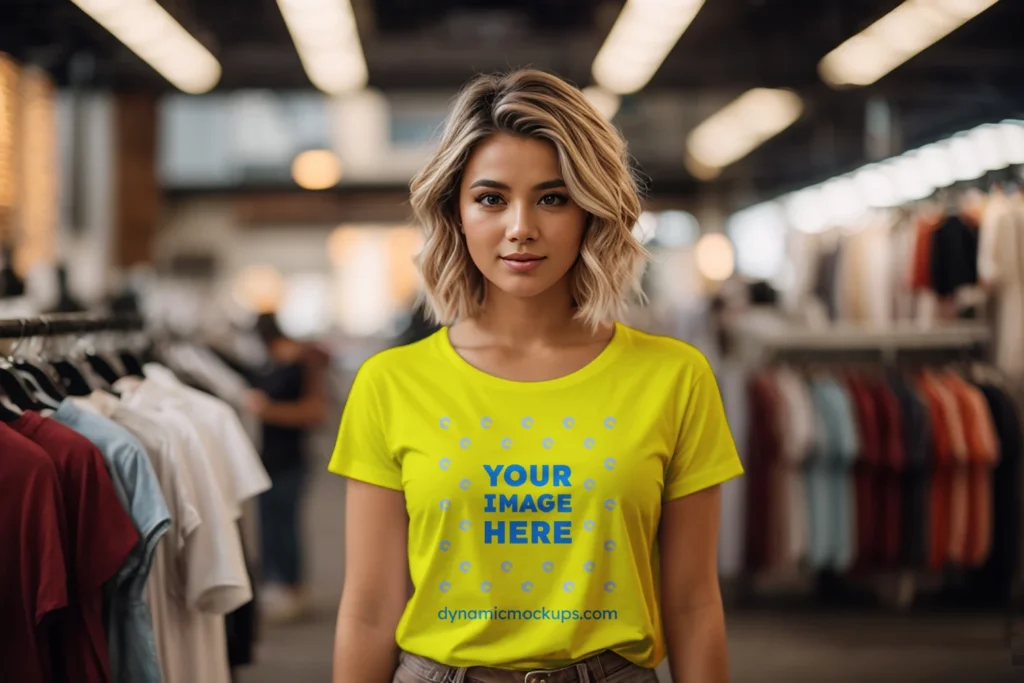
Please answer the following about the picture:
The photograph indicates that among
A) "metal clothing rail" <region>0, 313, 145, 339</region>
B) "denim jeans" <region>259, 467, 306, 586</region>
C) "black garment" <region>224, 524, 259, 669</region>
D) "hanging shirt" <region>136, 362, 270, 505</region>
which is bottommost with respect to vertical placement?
"denim jeans" <region>259, 467, 306, 586</region>

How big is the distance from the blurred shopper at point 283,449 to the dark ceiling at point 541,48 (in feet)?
6.33

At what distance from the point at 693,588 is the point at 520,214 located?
0.66m

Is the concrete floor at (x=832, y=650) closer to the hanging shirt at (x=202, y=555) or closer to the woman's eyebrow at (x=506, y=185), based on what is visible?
the hanging shirt at (x=202, y=555)

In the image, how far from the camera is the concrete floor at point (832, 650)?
530 centimetres

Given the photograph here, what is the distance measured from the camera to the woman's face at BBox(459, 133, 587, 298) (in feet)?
6.06

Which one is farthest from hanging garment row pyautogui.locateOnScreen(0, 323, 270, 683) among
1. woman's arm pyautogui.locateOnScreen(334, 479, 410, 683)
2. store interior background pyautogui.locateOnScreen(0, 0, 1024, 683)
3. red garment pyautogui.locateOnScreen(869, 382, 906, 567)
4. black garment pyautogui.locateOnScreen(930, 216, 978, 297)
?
black garment pyautogui.locateOnScreen(930, 216, 978, 297)

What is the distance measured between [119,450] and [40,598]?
1.24 feet

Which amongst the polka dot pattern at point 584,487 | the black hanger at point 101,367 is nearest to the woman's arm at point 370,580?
the polka dot pattern at point 584,487

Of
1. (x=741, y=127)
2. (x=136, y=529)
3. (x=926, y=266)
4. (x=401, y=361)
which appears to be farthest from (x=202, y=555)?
(x=741, y=127)

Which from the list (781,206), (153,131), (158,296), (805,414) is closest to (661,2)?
(805,414)

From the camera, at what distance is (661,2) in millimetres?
6254

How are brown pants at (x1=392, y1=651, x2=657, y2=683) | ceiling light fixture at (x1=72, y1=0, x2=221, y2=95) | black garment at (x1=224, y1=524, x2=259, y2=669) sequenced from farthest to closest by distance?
ceiling light fixture at (x1=72, y1=0, x2=221, y2=95) → black garment at (x1=224, y1=524, x2=259, y2=669) → brown pants at (x1=392, y1=651, x2=657, y2=683)

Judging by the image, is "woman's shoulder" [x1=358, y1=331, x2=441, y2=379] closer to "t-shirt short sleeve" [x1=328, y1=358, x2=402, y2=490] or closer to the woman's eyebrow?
"t-shirt short sleeve" [x1=328, y1=358, x2=402, y2=490]

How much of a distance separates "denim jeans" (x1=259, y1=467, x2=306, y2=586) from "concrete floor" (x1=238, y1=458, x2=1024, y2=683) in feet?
1.03
